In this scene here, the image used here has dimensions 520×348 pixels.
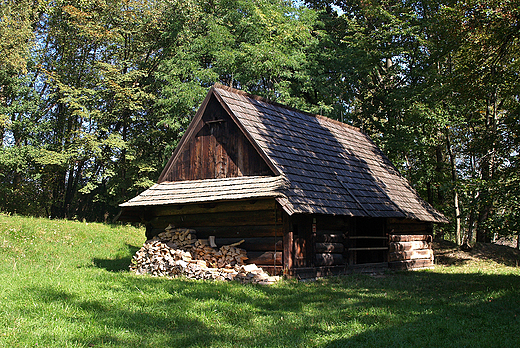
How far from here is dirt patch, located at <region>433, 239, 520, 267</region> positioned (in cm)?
2014

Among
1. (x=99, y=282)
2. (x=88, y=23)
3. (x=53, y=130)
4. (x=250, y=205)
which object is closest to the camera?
(x=99, y=282)

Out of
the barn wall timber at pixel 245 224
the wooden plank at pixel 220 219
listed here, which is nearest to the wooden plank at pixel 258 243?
the barn wall timber at pixel 245 224

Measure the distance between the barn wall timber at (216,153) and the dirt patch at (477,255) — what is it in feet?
38.1

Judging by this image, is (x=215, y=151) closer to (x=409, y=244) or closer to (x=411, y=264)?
(x=409, y=244)

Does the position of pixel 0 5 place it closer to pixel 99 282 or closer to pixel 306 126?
pixel 306 126

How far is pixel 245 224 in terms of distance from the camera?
1282 centimetres

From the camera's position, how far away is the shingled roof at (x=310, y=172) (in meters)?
12.8

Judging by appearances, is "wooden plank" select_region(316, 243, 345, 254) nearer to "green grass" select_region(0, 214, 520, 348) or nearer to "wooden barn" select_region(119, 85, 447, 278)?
"wooden barn" select_region(119, 85, 447, 278)

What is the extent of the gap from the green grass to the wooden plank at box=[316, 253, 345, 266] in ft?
2.72

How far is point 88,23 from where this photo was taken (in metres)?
27.3

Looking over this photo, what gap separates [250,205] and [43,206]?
25261 millimetres

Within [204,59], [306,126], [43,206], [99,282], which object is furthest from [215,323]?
[43,206]

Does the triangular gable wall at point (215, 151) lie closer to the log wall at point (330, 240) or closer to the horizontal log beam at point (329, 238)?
the log wall at point (330, 240)

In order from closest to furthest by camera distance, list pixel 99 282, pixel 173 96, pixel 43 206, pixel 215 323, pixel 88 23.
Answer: pixel 215 323 < pixel 99 282 < pixel 173 96 < pixel 88 23 < pixel 43 206
